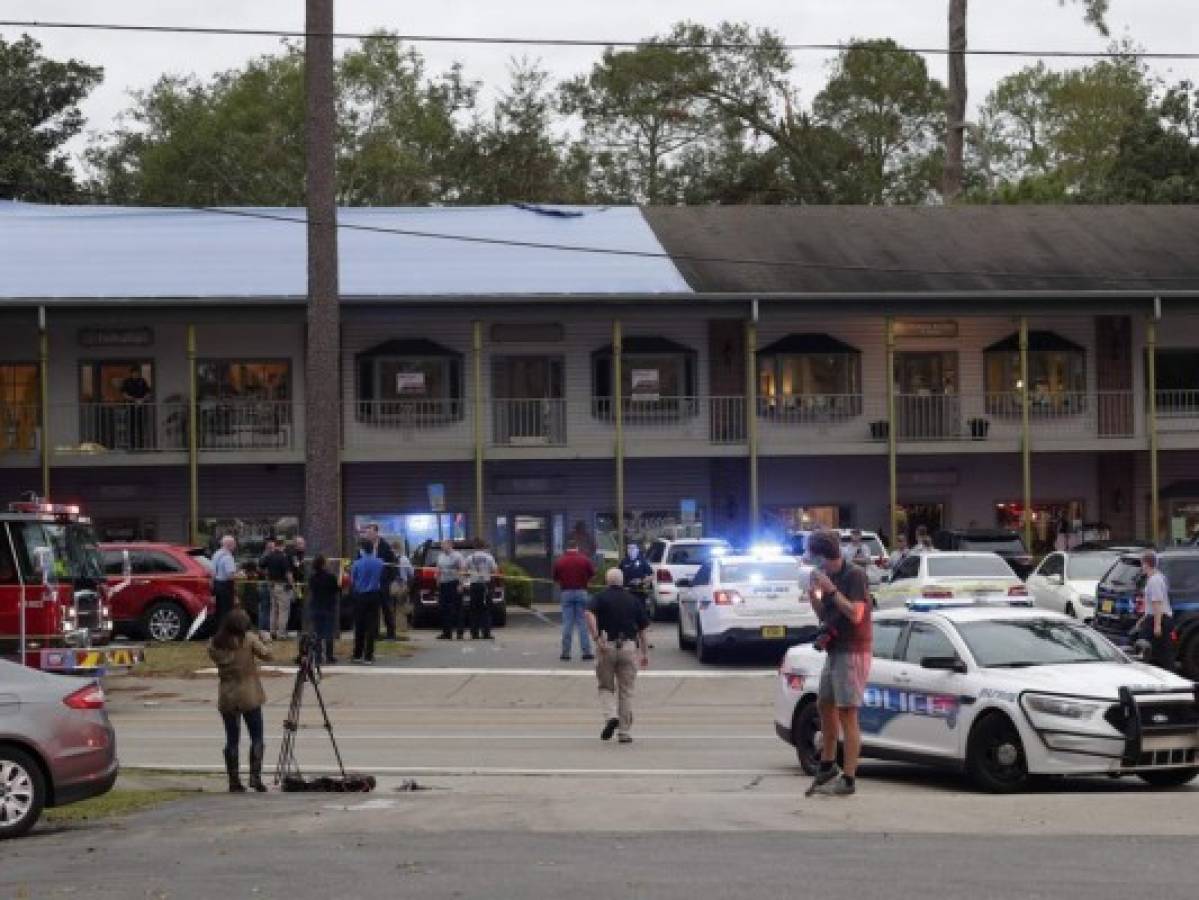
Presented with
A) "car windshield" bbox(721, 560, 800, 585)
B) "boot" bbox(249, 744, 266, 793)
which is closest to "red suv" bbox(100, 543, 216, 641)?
"car windshield" bbox(721, 560, 800, 585)

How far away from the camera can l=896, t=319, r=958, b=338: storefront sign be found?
50125 mm

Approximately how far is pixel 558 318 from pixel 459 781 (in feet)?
91.2

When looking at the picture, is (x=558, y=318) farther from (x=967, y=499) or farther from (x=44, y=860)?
(x=44, y=860)

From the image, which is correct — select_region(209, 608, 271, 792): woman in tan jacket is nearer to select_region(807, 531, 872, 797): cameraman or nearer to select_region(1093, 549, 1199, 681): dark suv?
select_region(807, 531, 872, 797): cameraman

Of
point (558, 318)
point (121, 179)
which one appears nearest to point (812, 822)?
point (558, 318)

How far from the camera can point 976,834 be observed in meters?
13.5

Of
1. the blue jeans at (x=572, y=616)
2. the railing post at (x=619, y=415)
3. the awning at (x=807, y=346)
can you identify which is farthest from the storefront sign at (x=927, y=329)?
the blue jeans at (x=572, y=616)

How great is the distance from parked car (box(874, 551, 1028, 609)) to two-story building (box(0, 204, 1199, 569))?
12.4m

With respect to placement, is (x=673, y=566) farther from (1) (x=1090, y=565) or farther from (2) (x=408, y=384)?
(2) (x=408, y=384)

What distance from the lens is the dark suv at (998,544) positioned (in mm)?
41031

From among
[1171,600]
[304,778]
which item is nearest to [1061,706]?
[304,778]

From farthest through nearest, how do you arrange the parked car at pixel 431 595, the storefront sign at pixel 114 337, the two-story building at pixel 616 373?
1. the storefront sign at pixel 114 337
2. the two-story building at pixel 616 373
3. the parked car at pixel 431 595

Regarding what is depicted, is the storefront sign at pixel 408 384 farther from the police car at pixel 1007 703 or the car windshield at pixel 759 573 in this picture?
the police car at pixel 1007 703

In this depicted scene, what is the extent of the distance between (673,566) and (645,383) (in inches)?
383
